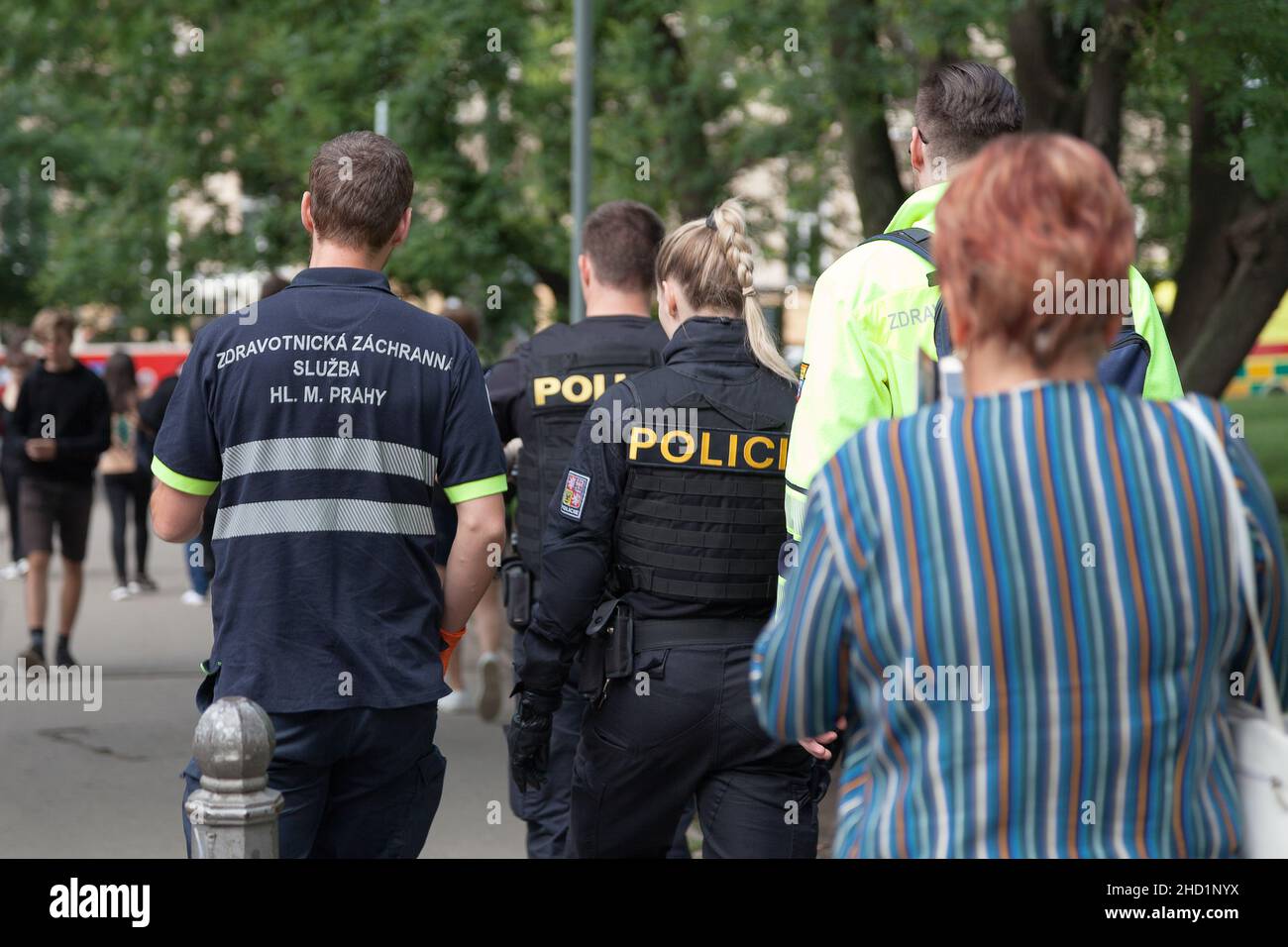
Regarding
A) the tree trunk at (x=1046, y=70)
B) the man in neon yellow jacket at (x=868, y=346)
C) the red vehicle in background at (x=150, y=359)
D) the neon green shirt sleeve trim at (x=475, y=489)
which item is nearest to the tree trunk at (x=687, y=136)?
the tree trunk at (x=1046, y=70)

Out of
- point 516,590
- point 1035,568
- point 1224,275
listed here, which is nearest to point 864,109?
point 1224,275

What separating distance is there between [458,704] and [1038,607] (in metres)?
7.20

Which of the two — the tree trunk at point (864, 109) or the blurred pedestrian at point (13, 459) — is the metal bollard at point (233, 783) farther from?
the tree trunk at point (864, 109)

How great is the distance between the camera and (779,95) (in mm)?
12445

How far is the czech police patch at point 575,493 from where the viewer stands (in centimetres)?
384

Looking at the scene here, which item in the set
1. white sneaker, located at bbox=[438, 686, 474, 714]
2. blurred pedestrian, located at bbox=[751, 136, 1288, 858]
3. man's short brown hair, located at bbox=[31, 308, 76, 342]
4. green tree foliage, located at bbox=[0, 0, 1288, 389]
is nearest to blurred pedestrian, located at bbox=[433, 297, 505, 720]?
white sneaker, located at bbox=[438, 686, 474, 714]

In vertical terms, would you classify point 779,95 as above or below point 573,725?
above

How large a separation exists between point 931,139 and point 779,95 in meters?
9.35

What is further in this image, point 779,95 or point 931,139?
point 779,95

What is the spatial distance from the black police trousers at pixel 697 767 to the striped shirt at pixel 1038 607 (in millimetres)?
1673
